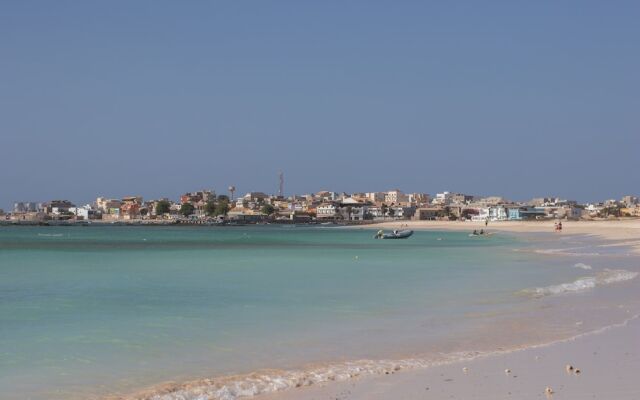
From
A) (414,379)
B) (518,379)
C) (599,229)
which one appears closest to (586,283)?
(518,379)

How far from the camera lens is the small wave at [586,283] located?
622 inches

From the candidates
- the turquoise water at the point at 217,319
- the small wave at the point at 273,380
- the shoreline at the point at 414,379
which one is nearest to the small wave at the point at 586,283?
the turquoise water at the point at 217,319

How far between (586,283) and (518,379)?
11.3 metres

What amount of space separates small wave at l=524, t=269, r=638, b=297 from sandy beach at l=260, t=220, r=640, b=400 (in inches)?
286

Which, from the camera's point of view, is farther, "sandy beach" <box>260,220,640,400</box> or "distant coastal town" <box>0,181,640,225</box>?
"distant coastal town" <box>0,181,640,225</box>

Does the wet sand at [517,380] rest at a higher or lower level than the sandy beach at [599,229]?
higher

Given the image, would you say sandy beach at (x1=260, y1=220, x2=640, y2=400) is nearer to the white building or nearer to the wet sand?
the wet sand

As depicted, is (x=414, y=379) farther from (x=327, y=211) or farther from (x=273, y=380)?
(x=327, y=211)

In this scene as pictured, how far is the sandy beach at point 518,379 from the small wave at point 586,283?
7273 millimetres

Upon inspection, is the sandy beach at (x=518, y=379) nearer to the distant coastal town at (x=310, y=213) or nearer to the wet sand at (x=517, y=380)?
the wet sand at (x=517, y=380)

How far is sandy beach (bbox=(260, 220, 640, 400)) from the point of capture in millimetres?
6363

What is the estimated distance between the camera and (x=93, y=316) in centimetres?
1280

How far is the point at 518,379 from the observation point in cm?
693

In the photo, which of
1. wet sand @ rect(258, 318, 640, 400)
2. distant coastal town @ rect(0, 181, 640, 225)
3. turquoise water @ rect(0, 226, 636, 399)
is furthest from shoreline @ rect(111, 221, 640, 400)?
distant coastal town @ rect(0, 181, 640, 225)
